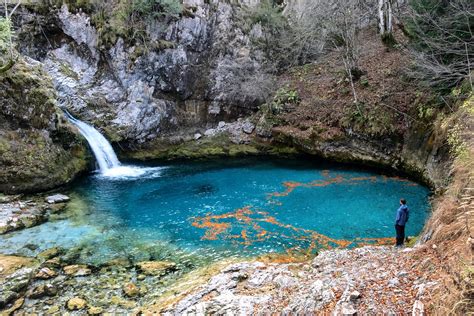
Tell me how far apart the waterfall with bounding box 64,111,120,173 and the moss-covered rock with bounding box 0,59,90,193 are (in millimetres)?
1330

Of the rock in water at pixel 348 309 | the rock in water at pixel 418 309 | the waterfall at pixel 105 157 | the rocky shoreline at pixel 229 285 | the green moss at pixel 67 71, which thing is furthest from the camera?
the green moss at pixel 67 71

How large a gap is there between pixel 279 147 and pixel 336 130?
428cm

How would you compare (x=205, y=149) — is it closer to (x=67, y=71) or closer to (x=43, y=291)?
(x=67, y=71)

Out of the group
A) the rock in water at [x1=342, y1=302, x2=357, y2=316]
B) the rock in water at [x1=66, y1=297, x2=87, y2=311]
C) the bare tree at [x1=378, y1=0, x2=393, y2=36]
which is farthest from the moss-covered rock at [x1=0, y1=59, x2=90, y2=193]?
the bare tree at [x1=378, y1=0, x2=393, y2=36]

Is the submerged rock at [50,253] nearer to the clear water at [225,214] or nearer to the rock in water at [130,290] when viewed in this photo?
the clear water at [225,214]

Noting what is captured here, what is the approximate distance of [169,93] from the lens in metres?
24.5

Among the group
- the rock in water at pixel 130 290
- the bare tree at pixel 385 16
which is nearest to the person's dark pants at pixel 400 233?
the rock in water at pixel 130 290

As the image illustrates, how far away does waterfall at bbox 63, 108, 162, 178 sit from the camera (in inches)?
793

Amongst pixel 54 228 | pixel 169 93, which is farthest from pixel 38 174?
pixel 169 93

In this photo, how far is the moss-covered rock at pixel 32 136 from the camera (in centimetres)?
1577

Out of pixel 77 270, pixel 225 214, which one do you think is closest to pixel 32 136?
pixel 77 270

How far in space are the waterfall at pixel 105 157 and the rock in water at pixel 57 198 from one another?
12.9 feet

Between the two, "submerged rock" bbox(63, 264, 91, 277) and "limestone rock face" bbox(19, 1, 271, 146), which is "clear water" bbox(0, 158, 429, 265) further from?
"limestone rock face" bbox(19, 1, 271, 146)

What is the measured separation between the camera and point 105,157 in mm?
20672
